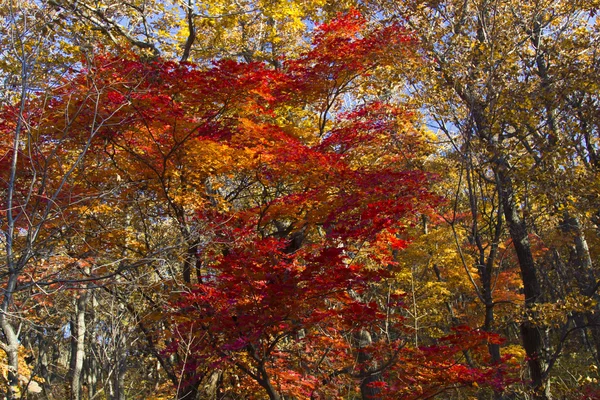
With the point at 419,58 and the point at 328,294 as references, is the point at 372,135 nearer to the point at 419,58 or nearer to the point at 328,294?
the point at 419,58

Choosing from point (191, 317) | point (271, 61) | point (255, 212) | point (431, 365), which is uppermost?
point (271, 61)

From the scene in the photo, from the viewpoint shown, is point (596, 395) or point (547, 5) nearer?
point (596, 395)

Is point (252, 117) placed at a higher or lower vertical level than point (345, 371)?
higher

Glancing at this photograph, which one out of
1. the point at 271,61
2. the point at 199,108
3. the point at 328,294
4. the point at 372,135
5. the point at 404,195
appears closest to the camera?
the point at 328,294

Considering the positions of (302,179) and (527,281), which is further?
(527,281)

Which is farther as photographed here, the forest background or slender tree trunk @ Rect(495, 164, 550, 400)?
slender tree trunk @ Rect(495, 164, 550, 400)

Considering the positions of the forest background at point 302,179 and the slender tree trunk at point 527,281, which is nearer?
the forest background at point 302,179

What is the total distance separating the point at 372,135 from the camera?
25.9 ft

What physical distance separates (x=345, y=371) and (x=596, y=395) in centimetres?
345

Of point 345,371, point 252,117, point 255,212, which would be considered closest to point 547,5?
point 252,117

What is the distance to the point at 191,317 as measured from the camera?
20.8ft

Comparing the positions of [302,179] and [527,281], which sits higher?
[302,179]

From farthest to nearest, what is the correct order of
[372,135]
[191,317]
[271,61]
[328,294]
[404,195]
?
[271,61], [372,135], [404,195], [191,317], [328,294]

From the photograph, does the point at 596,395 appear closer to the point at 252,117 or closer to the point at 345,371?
the point at 345,371
